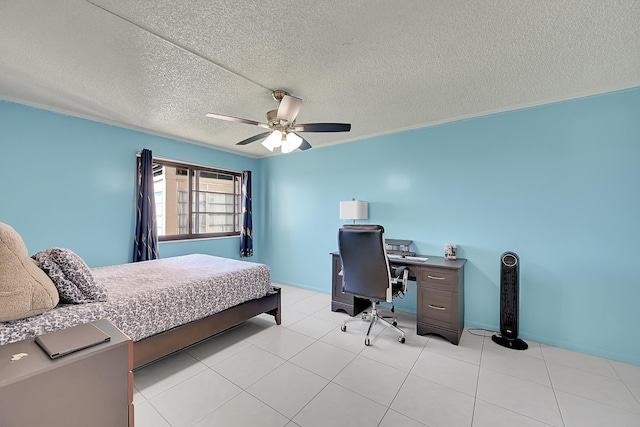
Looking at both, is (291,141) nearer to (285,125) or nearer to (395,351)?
(285,125)

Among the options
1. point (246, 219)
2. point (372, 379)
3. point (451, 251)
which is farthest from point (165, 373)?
point (451, 251)

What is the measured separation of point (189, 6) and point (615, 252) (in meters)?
3.87

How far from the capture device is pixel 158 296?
6.73ft

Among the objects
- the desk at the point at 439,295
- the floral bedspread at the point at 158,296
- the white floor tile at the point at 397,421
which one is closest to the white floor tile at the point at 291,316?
the floral bedspread at the point at 158,296

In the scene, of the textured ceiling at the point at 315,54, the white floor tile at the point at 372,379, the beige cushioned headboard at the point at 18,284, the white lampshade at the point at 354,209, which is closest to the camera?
the beige cushioned headboard at the point at 18,284

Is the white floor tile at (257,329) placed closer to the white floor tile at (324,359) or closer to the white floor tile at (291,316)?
the white floor tile at (291,316)

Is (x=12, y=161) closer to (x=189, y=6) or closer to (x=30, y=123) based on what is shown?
(x=30, y=123)

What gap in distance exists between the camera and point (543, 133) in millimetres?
2600

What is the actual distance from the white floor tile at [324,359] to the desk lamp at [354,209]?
1.67 meters

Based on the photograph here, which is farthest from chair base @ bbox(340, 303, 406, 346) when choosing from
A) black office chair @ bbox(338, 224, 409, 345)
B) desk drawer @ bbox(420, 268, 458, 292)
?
desk drawer @ bbox(420, 268, 458, 292)

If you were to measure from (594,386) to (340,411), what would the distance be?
1.99 meters

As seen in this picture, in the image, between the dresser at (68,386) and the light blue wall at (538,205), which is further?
the light blue wall at (538,205)

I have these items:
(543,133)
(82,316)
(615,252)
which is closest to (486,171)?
(543,133)

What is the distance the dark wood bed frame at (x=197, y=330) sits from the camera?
194cm
